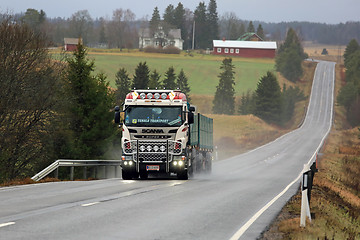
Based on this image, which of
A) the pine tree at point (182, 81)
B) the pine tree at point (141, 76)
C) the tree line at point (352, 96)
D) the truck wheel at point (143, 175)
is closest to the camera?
the truck wheel at point (143, 175)

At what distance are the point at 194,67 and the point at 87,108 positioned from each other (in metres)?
110

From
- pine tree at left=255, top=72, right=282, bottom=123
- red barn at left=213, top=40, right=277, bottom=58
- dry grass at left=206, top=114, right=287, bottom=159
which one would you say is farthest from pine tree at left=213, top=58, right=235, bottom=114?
red barn at left=213, top=40, right=277, bottom=58

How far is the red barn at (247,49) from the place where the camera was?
189 meters

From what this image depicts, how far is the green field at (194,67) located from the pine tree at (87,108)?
82.8 m

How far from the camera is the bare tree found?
107 ft

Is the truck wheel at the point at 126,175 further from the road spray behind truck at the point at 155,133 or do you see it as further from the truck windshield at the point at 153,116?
the truck windshield at the point at 153,116

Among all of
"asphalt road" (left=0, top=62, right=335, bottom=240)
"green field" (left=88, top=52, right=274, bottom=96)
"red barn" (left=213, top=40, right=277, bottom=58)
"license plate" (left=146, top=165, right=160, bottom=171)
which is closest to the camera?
"asphalt road" (left=0, top=62, right=335, bottom=240)

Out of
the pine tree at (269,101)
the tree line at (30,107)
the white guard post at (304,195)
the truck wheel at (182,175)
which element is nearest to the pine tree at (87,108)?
the tree line at (30,107)

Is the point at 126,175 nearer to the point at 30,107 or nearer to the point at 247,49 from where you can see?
the point at 30,107

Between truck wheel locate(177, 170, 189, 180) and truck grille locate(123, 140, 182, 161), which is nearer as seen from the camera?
truck grille locate(123, 140, 182, 161)

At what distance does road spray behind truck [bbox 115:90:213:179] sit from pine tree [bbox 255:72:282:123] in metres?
89.0

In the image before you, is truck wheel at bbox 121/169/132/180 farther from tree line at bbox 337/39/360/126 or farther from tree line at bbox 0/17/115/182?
tree line at bbox 337/39/360/126

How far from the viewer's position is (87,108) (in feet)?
150

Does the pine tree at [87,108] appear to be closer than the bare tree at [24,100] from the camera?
No
